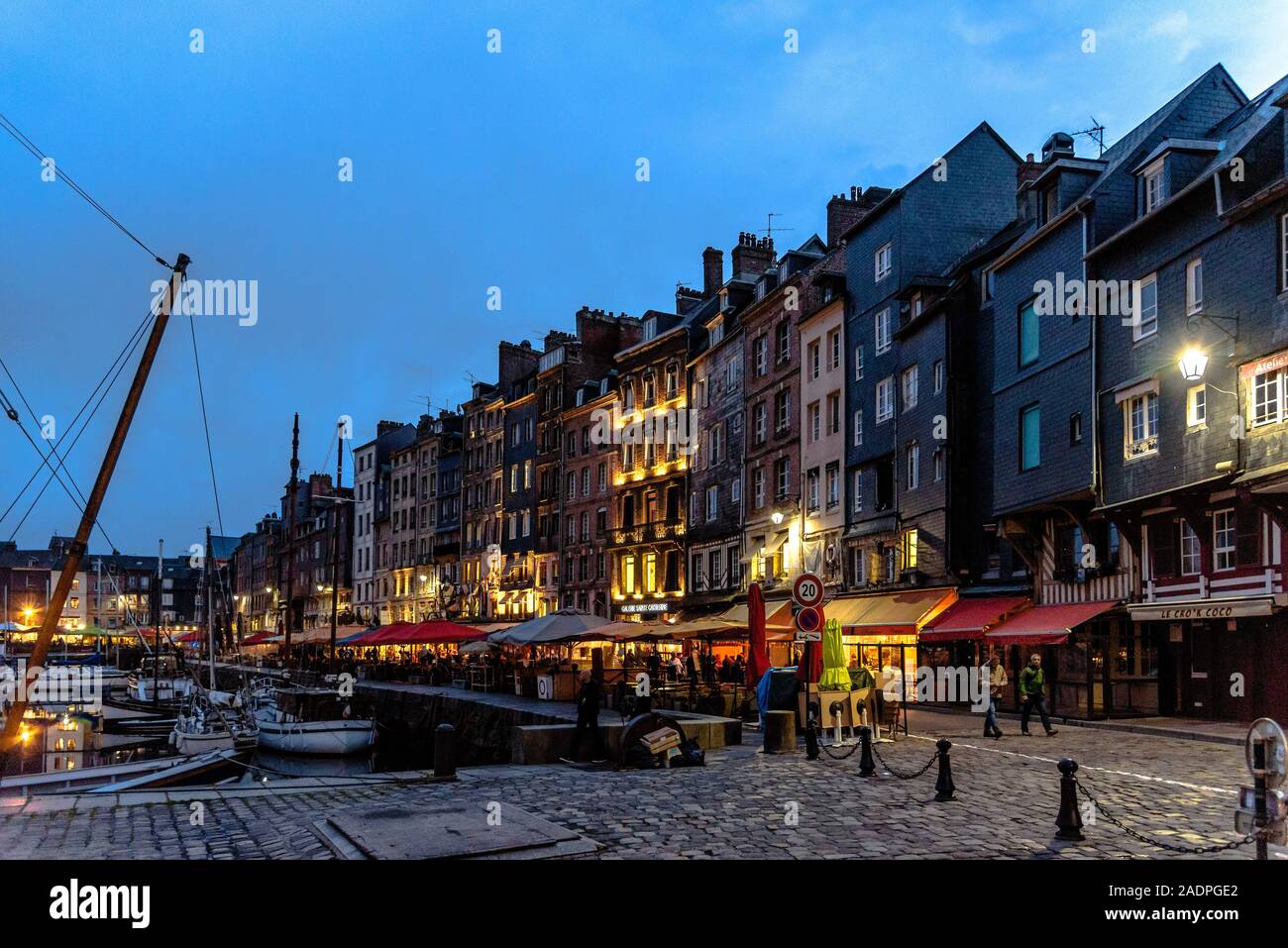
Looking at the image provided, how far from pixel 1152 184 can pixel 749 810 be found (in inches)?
814

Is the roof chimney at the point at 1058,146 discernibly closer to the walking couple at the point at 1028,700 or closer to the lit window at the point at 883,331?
the lit window at the point at 883,331

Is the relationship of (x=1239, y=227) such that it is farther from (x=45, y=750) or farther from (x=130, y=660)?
(x=130, y=660)

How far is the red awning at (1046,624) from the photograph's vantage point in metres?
25.7

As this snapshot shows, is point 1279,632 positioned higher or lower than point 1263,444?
lower

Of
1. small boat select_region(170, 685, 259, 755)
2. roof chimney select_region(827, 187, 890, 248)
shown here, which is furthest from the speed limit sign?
roof chimney select_region(827, 187, 890, 248)

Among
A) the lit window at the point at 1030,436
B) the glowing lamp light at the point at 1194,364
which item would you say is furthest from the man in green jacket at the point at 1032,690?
the lit window at the point at 1030,436

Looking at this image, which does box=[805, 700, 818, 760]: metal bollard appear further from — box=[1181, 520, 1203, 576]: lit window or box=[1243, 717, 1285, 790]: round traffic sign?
box=[1243, 717, 1285, 790]: round traffic sign

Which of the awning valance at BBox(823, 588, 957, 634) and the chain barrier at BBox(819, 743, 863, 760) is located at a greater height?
the awning valance at BBox(823, 588, 957, 634)

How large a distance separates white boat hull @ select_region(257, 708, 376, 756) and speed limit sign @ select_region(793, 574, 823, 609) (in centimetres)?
1866

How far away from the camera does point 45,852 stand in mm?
10016

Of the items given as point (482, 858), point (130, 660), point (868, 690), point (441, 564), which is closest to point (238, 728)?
point (868, 690)

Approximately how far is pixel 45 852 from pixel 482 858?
4043 millimetres

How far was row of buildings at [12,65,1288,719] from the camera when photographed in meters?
23.0

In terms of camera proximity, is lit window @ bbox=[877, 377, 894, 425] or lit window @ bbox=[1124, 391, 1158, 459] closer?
lit window @ bbox=[1124, 391, 1158, 459]
